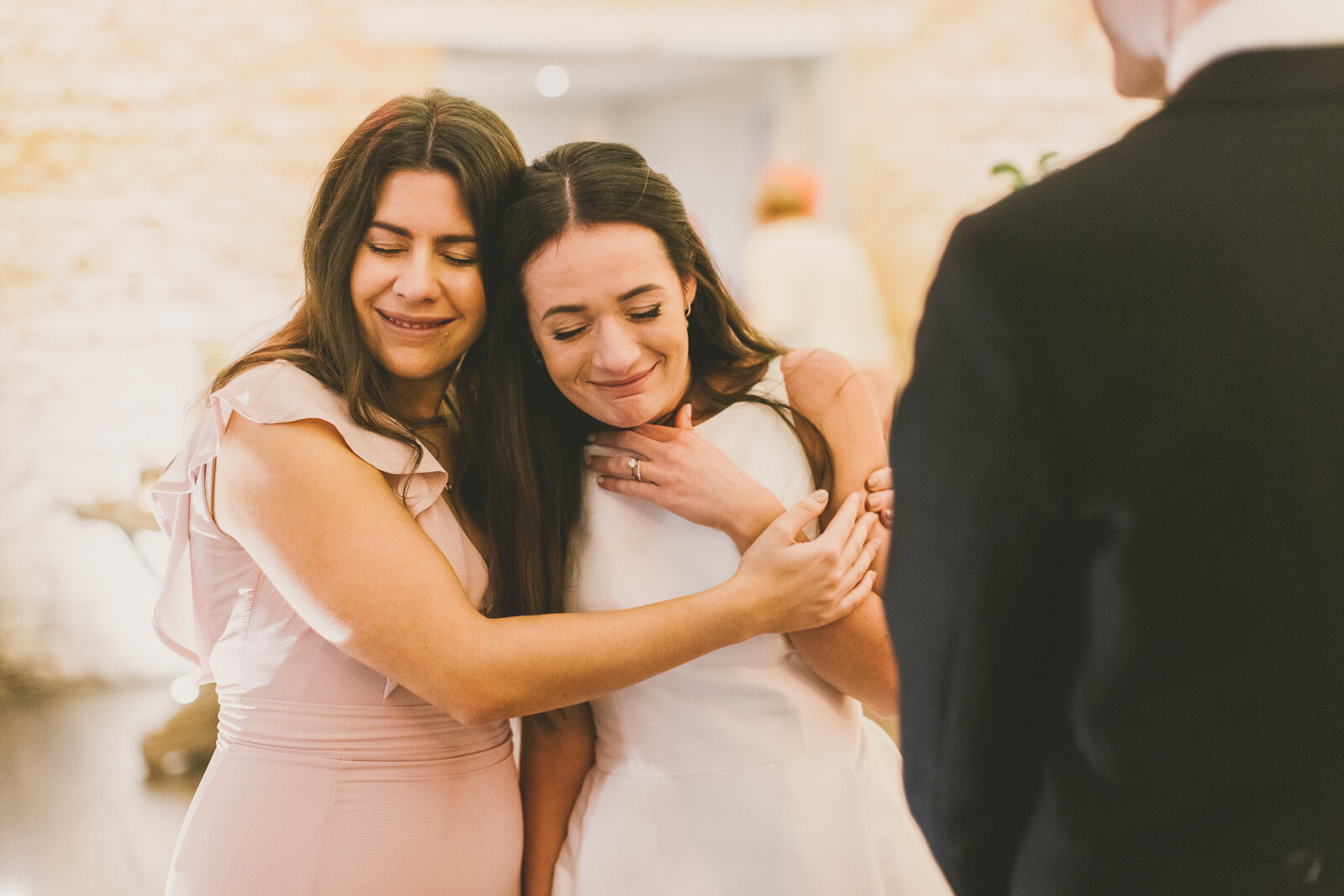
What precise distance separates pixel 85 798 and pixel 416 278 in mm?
2581

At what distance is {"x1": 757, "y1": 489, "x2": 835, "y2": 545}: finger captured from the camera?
1258 mm

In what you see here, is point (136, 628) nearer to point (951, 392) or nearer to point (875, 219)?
point (951, 392)

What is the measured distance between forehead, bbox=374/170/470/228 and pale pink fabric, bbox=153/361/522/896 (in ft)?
0.83

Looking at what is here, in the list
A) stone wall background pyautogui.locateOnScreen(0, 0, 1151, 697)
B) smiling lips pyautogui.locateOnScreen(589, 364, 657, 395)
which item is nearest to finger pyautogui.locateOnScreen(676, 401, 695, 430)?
smiling lips pyautogui.locateOnScreen(589, 364, 657, 395)

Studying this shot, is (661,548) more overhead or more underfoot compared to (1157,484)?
more underfoot

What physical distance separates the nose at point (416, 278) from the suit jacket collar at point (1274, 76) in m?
0.93

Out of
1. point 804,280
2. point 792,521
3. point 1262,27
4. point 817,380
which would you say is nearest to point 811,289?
point 804,280

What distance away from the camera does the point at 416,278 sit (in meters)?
1.29

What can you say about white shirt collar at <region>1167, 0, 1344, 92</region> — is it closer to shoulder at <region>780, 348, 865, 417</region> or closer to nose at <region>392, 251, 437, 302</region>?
shoulder at <region>780, 348, 865, 417</region>

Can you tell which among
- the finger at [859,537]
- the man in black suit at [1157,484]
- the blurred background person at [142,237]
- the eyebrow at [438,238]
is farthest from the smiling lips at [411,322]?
the blurred background person at [142,237]

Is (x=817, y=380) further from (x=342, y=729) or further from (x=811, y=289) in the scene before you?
(x=811, y=289)

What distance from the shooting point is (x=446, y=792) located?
4.25ft

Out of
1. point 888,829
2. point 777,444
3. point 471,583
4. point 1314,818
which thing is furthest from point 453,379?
point 1314,818

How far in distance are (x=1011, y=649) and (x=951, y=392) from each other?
0.20 m
